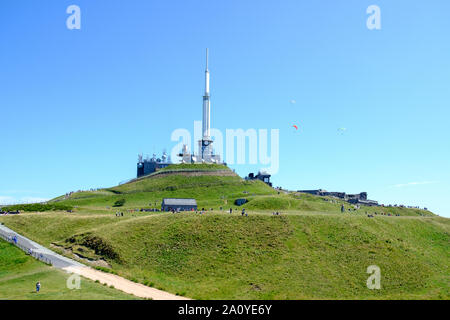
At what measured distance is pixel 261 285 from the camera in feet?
144

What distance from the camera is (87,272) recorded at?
4453cm

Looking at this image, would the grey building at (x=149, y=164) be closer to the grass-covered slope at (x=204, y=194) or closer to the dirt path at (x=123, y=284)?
the grass-covered slope at (x=204, y=194)

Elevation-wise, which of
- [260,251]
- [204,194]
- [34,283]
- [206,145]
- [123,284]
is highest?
[206,145]

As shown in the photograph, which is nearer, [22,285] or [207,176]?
[22,285]

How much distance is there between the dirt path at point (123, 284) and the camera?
3850cm

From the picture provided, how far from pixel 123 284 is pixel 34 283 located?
30.5 feet

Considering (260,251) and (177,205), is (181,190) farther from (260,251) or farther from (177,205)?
(260,251)

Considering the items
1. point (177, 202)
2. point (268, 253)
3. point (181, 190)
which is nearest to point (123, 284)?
point (268, 253)

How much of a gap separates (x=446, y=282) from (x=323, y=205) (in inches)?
1534

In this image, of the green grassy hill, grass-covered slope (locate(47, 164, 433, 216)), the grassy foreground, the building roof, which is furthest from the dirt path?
grass-covered slope (locate(47, 164, 433, 216))

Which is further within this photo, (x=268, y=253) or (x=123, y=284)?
(x=268, y=253)
